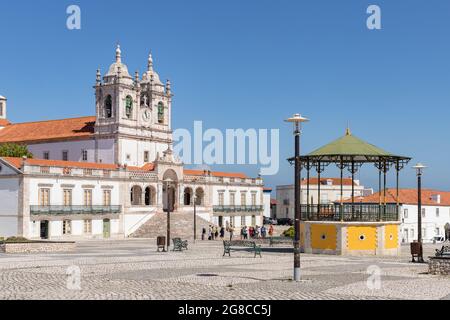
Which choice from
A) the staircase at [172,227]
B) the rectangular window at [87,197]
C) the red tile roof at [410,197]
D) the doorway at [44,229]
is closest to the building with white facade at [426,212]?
the red tile roof at [410,197]

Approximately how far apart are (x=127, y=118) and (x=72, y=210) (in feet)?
68.7

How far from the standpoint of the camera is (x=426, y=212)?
7656 cm

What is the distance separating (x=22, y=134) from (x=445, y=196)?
163ft

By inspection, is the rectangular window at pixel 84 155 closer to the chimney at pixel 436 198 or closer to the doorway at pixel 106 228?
the doorway at pixel 106 228

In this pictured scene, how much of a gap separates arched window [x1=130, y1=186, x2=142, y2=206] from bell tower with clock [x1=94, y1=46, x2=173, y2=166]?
7191 mm

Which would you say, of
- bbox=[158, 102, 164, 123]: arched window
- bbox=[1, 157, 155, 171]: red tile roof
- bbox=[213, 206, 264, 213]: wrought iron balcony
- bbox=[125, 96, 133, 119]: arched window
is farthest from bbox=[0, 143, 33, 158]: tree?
bbox=[213, 206, 264, 213]: wrought iron balcony

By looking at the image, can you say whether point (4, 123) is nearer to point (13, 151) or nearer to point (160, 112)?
point (13, 151)

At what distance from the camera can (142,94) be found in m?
80.1

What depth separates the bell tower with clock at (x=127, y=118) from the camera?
74188 millimetres

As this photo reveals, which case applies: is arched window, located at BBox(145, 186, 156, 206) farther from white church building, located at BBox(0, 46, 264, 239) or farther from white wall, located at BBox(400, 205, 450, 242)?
white wall, located at BBox(400, 205, 450, 242)

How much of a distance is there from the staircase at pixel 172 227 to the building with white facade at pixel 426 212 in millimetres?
17789
